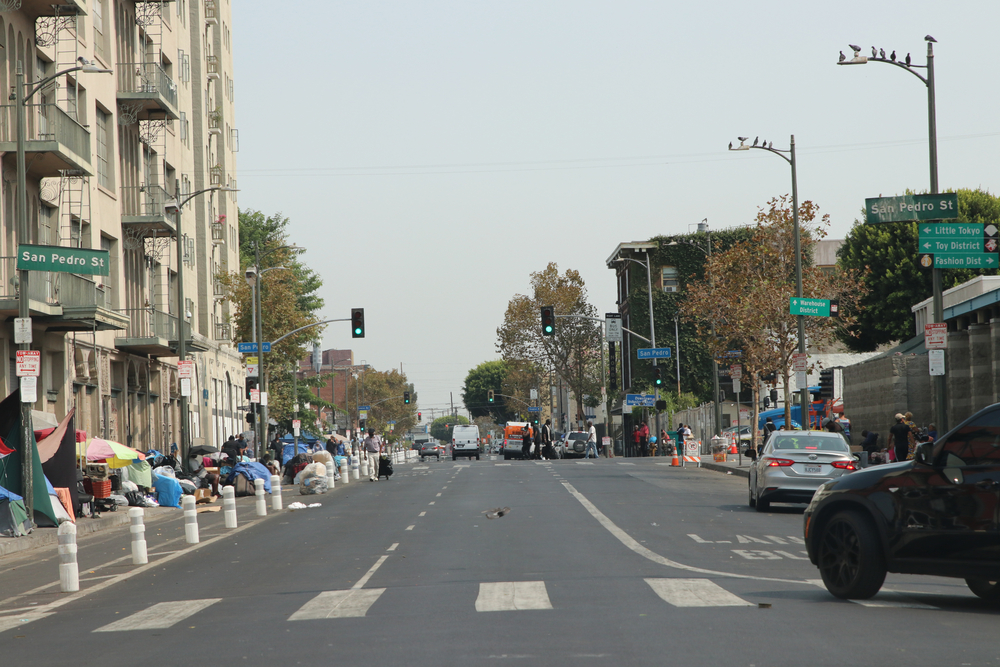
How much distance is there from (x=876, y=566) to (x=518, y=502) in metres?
17.8

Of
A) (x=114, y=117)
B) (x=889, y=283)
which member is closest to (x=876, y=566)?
(x=114, y=117)

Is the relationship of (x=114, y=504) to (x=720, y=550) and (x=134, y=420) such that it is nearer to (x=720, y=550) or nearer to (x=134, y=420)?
(x=134, y=420)

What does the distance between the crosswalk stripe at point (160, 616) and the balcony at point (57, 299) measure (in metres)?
17.4

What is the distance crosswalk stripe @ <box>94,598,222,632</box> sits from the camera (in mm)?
11078

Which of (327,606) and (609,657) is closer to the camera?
(609,657)

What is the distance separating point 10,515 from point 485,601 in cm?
1363

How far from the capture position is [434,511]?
26.1 meters

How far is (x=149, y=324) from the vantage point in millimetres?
43781

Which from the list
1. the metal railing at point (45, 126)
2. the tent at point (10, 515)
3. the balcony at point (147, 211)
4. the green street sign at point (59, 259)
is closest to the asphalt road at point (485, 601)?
the tent at point (10, 515)

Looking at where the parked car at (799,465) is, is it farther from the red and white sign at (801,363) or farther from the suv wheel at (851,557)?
the suv wheel at (851,557)

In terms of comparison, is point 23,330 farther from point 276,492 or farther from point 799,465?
point 799,465

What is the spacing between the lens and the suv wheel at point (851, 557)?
10570mm

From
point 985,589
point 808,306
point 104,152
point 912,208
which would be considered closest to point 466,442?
point 104,152

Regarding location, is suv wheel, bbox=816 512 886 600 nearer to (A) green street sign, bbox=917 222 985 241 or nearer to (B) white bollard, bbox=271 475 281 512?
(A) green street sign, bbox=917 222 985 241
